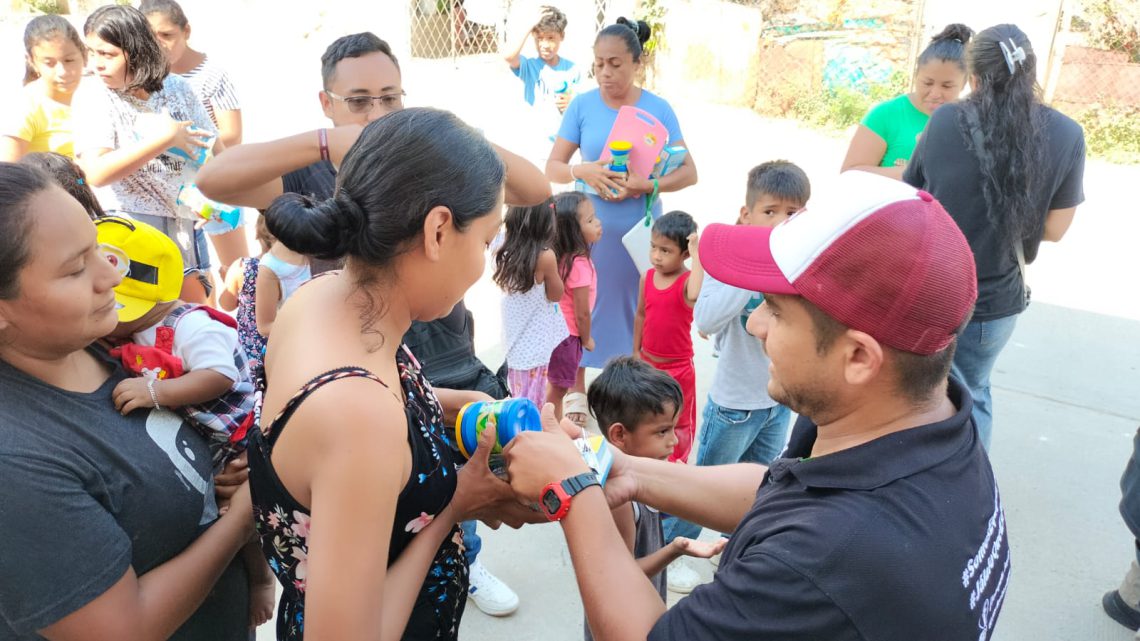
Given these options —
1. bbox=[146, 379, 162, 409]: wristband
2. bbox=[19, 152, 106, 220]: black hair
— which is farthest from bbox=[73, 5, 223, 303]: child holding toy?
bbox=[146, 379, 162, 409]: wristband

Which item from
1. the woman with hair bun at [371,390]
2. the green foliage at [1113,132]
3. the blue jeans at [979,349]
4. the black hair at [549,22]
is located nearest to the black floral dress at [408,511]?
the woman with hair bun at [371,390]

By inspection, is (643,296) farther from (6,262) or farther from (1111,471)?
(6,262)

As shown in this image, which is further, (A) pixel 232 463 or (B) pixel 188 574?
(A) pixel 232 463

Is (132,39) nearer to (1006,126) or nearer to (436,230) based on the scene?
(436,230)

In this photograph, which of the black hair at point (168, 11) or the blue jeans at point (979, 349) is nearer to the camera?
the blue jeans at point (979, 349)

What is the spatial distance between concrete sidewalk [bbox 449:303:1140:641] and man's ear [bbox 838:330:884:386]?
6.78 ft

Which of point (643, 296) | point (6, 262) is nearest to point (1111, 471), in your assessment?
point (643, 296)

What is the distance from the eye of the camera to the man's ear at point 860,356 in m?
1.31

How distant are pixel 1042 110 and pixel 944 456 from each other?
2580mm

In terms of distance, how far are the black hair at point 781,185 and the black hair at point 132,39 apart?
303 centimetres

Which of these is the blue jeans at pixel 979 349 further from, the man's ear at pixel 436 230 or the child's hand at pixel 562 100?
the child's hand at pixel 562 100

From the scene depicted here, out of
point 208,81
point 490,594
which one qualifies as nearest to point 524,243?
point 490,594

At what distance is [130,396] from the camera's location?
1.52 meters

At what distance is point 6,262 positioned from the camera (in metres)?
1.29
